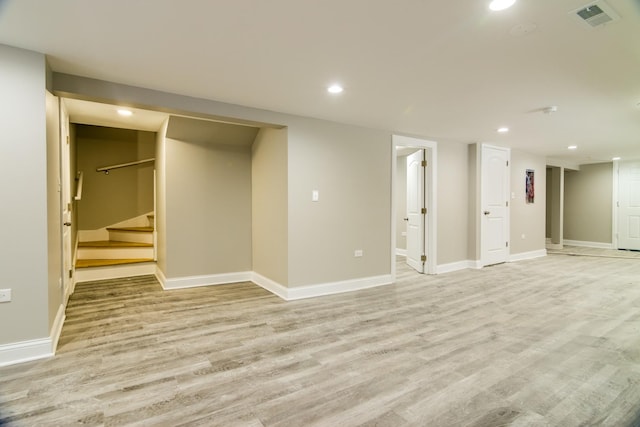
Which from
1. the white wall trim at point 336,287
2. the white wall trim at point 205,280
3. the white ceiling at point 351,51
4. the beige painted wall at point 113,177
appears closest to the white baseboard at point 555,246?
the white ceiling at point 351,51

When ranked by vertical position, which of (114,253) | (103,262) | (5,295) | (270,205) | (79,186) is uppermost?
(79,186)

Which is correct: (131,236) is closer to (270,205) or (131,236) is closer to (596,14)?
(270,205)

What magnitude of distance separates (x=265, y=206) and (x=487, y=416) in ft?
11.2

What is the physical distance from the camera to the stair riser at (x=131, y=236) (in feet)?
17.7

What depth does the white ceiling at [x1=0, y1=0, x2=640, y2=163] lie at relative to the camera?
6.02 ft

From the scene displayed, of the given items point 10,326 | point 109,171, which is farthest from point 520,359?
point 109,171

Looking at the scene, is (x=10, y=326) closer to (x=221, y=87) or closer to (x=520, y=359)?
(x=221, y=87)

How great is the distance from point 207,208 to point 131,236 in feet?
6.18

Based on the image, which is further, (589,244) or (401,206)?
(589,244)

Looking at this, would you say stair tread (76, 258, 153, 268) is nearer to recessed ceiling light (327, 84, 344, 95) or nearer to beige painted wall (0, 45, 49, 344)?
beige painted wall (0, 45, 49, 344)

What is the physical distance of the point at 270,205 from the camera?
427 centimetres

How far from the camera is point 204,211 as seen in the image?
4.59m

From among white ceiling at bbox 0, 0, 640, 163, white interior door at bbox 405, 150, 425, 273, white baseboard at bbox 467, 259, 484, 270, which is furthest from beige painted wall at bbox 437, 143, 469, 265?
white ceiling at bbox 0, 0, 640, 163

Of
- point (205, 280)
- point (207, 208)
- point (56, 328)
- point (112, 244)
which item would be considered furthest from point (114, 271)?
point (56, 328)
